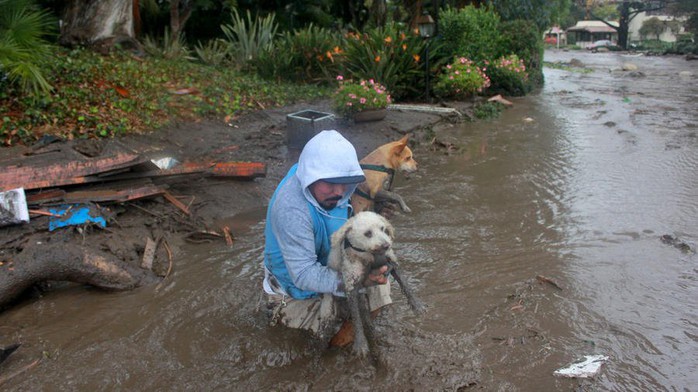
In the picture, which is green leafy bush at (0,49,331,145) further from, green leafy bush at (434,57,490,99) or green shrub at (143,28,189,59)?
green leafy bush at (434,57,490,99)

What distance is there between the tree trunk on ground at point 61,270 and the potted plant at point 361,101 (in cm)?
559

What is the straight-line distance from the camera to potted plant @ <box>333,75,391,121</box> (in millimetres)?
9142

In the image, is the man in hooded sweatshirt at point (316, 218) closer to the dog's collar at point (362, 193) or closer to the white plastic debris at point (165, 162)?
the dog's collar at point (362, 193)

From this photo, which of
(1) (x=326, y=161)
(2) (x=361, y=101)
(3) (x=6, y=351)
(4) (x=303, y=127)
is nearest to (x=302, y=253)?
(1) (x=326, y=161)

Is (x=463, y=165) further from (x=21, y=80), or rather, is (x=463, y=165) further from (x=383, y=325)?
(x=21, y=80)

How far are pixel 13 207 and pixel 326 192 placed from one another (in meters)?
3.21

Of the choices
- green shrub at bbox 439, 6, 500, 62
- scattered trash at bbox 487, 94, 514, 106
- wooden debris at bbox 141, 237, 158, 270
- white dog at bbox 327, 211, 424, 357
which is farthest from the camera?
green shrub at bbox 439, 6, 500, 62

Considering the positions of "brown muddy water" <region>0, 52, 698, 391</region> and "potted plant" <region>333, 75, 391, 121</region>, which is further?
"potted plant" <region>333, 75, 391, 121</region>

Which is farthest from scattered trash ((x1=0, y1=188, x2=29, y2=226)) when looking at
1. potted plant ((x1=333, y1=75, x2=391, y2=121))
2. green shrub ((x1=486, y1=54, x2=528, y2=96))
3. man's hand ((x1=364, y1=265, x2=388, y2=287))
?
green shrub ((x1=486, y1=54, x2=528, y2=96))

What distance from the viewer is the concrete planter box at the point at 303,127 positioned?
25.5ft

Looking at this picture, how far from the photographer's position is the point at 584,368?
3.34 m

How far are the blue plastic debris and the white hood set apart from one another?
2.92 m

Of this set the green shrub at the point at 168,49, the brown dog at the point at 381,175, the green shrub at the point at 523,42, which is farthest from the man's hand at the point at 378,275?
the green shrub at the point at 523,42

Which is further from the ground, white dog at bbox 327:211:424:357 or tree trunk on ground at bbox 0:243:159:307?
white dog at bbox 327:211:424:357
